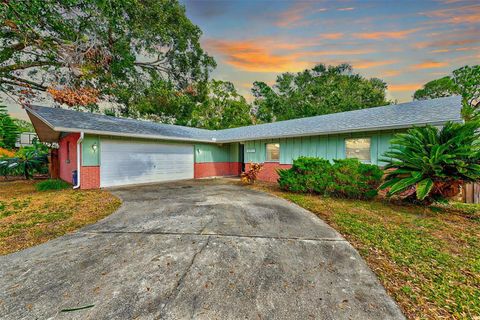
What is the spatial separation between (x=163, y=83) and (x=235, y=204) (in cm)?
782

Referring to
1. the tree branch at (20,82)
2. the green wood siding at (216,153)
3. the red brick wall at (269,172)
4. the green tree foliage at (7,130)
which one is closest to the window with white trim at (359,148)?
the red brick wall at (269,172)

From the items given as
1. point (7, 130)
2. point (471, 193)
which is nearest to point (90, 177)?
point (471, 193)

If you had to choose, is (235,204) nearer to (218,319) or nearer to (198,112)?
(218,319)

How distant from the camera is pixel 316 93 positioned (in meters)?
26.2

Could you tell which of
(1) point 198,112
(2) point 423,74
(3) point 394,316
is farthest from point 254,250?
(1) point 198,112

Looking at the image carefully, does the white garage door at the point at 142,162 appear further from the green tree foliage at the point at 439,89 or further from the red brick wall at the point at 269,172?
the green tree foliage at the point at 439,89

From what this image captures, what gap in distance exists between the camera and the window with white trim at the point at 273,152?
10.9 metres

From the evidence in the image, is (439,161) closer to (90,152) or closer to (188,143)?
(188,143)

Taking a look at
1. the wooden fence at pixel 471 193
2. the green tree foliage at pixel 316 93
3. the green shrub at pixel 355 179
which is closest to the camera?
the wooden fence at pixel 471 193

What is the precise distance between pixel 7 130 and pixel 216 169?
18303mm

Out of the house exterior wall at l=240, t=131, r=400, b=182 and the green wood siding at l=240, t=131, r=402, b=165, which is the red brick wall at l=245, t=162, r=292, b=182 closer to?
the house exterior wall at l=240, t=131, r=400, b=182

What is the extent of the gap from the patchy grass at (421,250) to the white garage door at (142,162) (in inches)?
310

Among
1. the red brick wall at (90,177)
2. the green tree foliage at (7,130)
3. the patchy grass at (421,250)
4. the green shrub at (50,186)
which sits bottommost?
the patchy grass at (421,250)

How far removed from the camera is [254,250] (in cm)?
302
